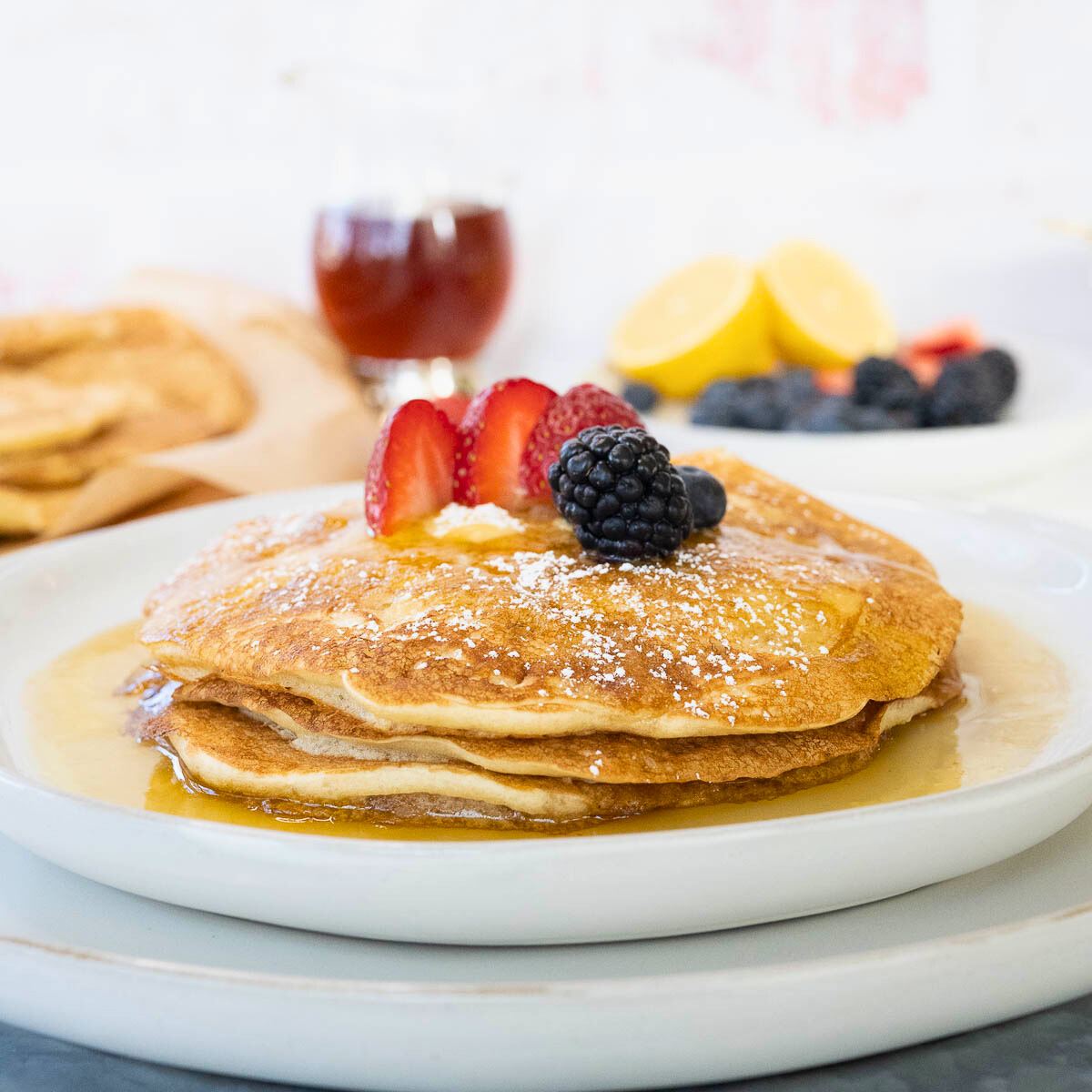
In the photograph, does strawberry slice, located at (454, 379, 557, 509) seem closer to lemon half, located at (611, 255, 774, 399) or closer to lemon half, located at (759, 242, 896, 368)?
lemon half, located at (611, 255, 774, 399)

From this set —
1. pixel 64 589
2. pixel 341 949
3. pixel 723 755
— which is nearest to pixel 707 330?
pixel 64 589

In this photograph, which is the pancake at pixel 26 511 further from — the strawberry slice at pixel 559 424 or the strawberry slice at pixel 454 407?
the strawberry slice at pixel 559 424

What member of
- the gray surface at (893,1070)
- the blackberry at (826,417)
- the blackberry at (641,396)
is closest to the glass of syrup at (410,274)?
the blackberry at (641,396)

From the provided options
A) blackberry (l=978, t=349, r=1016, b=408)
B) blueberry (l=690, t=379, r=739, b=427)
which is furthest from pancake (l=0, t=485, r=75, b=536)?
blackberry (l=978, t=349, r=1016, b=408)

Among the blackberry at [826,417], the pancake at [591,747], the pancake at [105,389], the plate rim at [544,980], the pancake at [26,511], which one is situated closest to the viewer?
the plate rim at [544,980]

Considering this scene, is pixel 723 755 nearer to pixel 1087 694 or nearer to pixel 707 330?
pixel 1087 694

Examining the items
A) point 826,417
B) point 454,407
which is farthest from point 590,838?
point 826,417

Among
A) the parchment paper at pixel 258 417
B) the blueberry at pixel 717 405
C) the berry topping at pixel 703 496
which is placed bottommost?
the parchment paper at pixel 258 417
